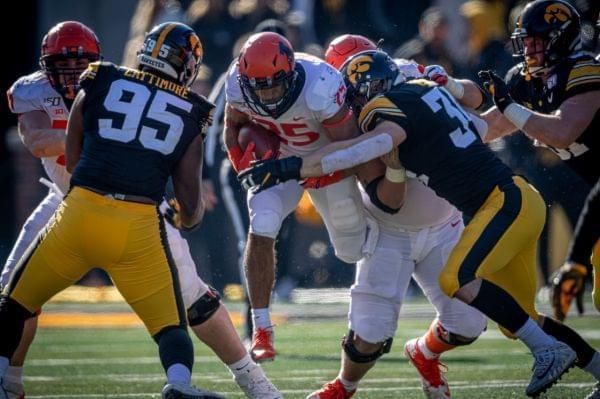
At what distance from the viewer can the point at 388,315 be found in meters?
5.89

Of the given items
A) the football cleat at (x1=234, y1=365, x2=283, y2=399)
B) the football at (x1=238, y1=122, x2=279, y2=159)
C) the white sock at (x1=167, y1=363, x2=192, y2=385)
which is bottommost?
the football cleat at (x1=234, y1=365, x2=283, y2=399)

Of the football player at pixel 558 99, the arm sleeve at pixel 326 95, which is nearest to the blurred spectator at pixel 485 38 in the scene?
the football player at pixel 558 99

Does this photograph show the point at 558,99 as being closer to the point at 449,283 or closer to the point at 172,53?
the point at 449,283

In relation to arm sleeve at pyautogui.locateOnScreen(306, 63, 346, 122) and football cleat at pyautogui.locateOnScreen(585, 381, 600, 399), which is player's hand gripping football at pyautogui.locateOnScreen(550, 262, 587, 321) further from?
arm sleeve at pyautogui.locateOnScreen(306, 63, 346, 122)

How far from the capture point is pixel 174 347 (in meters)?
5.04

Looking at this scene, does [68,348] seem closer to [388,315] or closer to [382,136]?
[388,315]

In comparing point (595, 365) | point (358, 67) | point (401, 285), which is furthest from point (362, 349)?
point (358, 67)

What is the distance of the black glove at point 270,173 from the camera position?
5.38 metres

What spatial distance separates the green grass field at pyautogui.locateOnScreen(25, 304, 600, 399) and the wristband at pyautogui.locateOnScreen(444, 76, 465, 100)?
1498mm

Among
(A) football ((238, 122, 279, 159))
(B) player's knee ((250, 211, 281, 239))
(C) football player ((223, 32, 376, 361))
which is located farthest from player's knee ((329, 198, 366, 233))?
(A) football ((238, 122, 279, 159))

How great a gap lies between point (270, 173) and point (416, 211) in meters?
0.90

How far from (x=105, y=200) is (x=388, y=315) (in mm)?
1570

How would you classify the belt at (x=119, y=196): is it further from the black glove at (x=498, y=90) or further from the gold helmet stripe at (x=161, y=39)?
the black glove at (x=498, y=90)

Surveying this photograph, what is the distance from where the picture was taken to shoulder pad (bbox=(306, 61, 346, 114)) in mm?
5707
